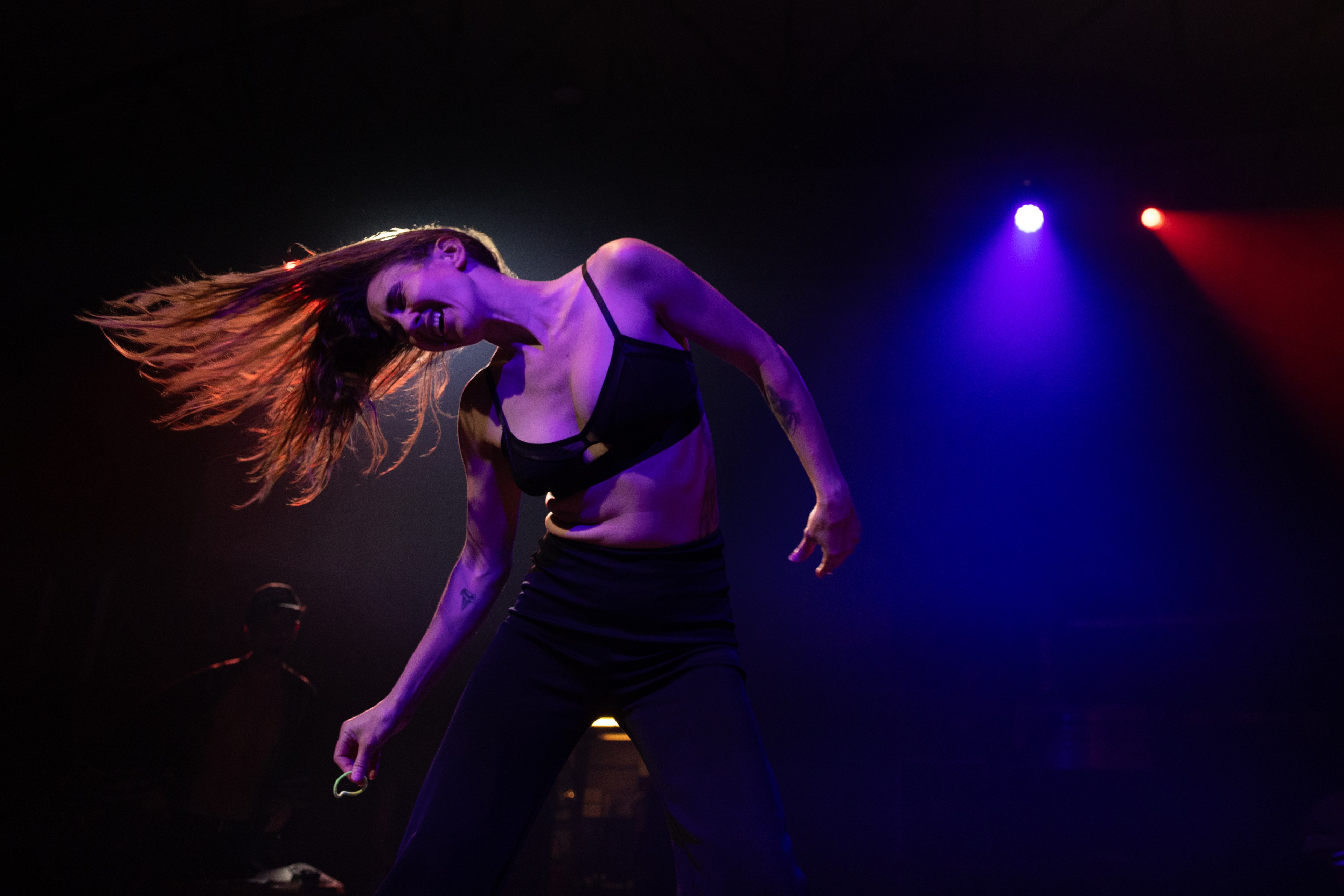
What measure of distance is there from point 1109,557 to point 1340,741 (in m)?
1.26

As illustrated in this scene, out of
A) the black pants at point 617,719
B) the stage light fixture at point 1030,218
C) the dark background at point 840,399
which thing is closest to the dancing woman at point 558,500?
the black pants at point 617,719

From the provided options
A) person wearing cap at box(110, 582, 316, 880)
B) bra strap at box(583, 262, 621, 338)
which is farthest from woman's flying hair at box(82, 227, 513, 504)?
person wearing cap at box(110, 582, 316, 880)

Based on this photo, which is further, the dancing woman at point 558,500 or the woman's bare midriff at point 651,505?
the woman's bare midriff at point 651,505

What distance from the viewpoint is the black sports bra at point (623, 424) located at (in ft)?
5.01

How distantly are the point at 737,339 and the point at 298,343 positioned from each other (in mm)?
1100

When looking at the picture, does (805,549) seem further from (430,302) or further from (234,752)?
(234,752)

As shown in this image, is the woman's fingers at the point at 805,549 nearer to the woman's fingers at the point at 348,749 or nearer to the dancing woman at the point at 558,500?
the dancing woman at the point at 558,500

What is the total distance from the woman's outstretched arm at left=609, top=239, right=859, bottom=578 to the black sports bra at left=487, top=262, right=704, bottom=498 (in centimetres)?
8

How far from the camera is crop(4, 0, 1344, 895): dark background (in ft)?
13.4

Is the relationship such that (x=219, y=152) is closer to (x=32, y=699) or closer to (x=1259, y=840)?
(x=32, y=699)

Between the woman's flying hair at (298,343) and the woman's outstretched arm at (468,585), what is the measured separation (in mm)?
223

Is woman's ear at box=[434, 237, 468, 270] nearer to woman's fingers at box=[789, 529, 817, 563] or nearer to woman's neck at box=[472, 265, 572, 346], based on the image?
woman's neck at box=[472, 265, 572, 346]

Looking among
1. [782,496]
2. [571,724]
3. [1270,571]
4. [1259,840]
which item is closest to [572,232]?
[782,496]

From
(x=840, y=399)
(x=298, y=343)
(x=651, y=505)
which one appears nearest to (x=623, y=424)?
(x=651, y=505)
